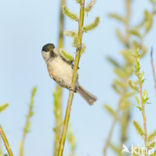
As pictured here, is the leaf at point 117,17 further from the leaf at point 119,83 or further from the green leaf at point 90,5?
the green leaf at point 90,5

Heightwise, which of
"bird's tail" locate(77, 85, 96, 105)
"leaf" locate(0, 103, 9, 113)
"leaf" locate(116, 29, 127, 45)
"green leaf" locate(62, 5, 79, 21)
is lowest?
"bird's tail" locate(77, 85, 96, 105)

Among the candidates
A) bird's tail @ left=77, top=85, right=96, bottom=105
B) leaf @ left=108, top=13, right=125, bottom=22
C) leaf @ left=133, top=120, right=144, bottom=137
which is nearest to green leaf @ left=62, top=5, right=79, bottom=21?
leaf @ left=133, top=120, right=144, bottom=137

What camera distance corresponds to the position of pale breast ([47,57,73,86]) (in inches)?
211

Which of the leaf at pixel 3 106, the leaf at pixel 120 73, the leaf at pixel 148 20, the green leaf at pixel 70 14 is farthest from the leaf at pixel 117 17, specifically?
the leaf at pixel 3 106

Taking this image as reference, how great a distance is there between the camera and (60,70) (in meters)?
5.42

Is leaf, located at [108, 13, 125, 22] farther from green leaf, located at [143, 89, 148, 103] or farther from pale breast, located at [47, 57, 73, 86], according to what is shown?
green leaf, located at [143, 89, 148, 103]

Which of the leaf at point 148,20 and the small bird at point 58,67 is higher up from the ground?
the leaf at point 148,20

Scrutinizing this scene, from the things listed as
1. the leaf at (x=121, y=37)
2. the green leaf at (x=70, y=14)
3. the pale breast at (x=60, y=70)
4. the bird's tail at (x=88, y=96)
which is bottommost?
the bird's tail at (x=88, y=96)

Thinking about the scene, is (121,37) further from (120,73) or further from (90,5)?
(90,5)

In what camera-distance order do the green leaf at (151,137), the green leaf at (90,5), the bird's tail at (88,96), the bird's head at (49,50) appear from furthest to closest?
the bird's tail at (88,96), the bird's head at (49,50), the green leaf at (90,5), the green leaf at (151,137)

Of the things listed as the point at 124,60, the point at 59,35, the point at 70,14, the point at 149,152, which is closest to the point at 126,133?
the point at 124,60

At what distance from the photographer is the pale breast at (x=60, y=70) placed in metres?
5.36

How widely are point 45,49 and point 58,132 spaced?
3274mm

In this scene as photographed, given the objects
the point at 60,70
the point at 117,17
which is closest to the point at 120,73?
the point at 117,17
